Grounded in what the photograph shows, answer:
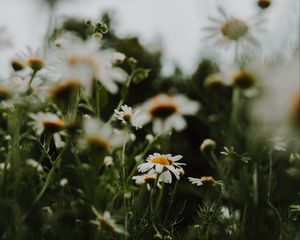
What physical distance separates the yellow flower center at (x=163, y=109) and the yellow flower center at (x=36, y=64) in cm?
51

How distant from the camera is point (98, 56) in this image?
41.5 inches

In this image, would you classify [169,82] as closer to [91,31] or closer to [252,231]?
[91,31]

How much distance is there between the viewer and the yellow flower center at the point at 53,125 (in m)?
1.17

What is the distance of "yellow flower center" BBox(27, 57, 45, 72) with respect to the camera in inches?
57.2

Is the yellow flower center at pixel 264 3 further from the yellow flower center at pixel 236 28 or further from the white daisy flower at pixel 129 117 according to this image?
the white daisy flower at pixel 129 117

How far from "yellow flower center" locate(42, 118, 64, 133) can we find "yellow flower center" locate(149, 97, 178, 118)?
0.25m

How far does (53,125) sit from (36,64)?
0.37 metres

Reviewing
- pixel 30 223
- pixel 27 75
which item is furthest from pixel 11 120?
pixel 30 223

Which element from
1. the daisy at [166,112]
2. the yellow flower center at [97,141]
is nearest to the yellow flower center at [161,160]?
the daisy at [166,112]

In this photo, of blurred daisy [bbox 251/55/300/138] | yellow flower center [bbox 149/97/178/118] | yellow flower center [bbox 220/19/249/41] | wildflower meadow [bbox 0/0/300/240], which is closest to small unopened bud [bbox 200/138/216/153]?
wildflower meadow [bbox 0/0/300/240]

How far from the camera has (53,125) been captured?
Answer: 46.3 inches

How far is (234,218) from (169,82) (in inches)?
204

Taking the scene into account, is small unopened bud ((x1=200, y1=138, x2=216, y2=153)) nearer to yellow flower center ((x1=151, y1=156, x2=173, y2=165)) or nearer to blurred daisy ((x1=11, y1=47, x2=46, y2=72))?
yellow flower center ((x1=151, y1=156, x2=173, y2=165))

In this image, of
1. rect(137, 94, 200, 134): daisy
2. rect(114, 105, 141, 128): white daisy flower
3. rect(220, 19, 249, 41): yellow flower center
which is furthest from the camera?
rect(114, 105, 141, 128): white daisy flower
